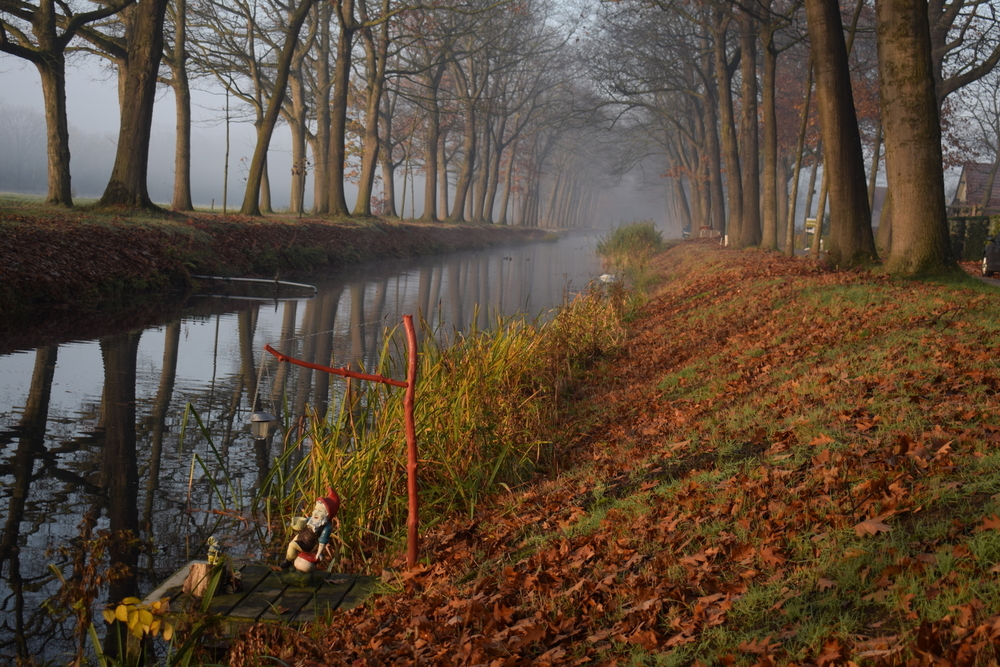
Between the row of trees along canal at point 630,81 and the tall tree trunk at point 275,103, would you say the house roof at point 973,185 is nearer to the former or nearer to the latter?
the row of trees along canal at point 630,81

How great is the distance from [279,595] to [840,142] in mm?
12544

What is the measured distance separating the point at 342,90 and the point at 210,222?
35.7 feet

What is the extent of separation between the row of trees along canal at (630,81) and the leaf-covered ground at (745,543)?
18.9 feet

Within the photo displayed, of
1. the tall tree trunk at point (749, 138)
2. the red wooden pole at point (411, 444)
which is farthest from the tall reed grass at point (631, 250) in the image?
the red wooden pole at point (411, 444)

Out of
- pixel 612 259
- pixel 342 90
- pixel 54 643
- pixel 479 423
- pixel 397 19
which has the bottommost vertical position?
pixel 54 643

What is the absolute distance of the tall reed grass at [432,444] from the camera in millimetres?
5656

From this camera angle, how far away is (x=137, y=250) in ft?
53.5

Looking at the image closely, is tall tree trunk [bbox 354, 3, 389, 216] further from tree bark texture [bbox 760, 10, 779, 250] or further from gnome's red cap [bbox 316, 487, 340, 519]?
gnome's red cap [bbox 316, 487, 340, 519]

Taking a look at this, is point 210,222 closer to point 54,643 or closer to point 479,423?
point 479,423

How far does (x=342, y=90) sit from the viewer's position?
30.0 m

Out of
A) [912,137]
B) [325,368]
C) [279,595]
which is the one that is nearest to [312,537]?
[279,595]

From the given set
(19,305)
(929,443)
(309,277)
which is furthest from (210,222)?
(929,443)

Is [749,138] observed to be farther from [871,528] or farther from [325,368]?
[325,368]

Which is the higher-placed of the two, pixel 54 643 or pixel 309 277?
pixel 309 277
